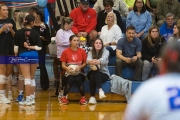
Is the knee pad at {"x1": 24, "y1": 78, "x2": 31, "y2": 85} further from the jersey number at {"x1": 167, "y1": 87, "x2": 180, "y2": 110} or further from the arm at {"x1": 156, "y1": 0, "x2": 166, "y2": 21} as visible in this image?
the jersey number at {"x1": 167, "y1": 87, "x2": 180, "y2": 110}

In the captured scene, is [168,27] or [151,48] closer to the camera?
[151,48]

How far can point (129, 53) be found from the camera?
7.70 m

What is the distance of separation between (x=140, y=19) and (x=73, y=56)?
198 centimetres

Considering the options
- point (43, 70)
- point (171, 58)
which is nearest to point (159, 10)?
point (43, 70)

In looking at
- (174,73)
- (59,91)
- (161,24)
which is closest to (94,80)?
(59,91)

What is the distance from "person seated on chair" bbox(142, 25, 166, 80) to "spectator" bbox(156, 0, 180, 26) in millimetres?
1242

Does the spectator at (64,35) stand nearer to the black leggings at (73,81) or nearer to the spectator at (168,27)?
the black leggings at (73,81)

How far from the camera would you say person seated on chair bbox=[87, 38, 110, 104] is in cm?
725

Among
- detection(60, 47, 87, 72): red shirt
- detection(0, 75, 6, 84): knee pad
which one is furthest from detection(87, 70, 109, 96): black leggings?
detection(0, 75, 6, 84): knee pad

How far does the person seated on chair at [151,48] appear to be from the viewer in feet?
24.9

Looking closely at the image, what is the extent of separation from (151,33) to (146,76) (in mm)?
834

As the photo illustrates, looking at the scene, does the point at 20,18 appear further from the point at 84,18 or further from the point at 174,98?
the point at 174,98

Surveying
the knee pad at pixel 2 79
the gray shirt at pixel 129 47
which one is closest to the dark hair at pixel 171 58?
the knee pad at pixel 2 79

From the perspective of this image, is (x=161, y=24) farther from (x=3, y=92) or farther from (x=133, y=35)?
(x=3, y=92)
